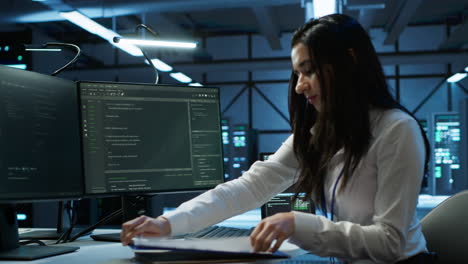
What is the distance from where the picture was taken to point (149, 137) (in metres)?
1.56

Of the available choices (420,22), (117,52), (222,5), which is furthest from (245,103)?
(222,5)

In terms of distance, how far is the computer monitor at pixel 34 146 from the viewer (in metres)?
1.24

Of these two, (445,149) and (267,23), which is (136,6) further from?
(445,149)

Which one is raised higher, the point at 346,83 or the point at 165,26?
the point at 165,26

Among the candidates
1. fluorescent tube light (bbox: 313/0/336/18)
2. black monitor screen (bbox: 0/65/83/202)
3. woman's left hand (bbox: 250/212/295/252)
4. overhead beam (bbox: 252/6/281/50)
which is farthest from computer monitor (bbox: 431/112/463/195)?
woman's left hand (bbox: 250/212/295/252)

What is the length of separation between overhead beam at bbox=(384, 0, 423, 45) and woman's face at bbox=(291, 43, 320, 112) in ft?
21.6

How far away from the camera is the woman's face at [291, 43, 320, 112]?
1.21 m

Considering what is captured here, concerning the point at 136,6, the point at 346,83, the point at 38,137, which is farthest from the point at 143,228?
the point at 136,6

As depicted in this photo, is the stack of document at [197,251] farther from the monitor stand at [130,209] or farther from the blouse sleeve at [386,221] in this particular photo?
the monitor stand at [130,209]

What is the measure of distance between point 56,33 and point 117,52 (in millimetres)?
1532

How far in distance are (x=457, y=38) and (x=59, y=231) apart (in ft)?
28.5

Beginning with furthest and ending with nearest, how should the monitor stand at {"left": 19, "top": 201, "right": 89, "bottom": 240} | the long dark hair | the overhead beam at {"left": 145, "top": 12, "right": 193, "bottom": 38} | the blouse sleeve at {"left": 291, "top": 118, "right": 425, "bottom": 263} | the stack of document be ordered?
the overhead beam at {"left": 145, "top": 12, "right": 193, "bottom": 38} < the monitor stand at {"left": 19, "top": 201, "right": 89, "bottom": 240} < the long dark hair < the blouse sleeve at {"left": 291, "top": 118, "right": 425, "bottom": 263} < the stack of document

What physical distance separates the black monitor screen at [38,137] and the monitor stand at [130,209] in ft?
0.54

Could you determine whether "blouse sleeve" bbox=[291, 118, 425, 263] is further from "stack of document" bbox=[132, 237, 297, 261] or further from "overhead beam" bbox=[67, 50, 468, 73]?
"overhead beam" bbox=[67, 50, 468, 73]
